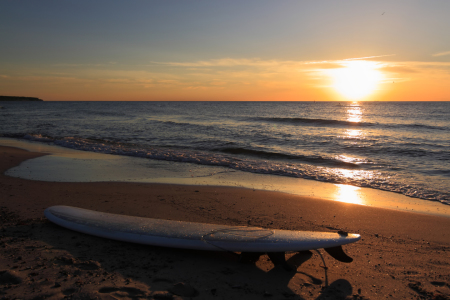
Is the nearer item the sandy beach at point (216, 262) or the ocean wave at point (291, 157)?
the sandy beach at point (216, 262)

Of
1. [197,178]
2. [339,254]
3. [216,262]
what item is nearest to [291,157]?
[197,178]

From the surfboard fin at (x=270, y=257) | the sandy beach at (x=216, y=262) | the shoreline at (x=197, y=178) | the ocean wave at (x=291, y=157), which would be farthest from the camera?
the ocean wave at (x=291, y=157)

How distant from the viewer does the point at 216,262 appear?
3.22 m

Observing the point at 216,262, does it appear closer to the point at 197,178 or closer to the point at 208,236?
the point at 208,236

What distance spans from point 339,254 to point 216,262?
144cm

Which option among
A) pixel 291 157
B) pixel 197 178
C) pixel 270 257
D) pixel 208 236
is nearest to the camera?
pixel 270 257

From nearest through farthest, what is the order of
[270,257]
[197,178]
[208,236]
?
[270,257], [208,236], [197,178]

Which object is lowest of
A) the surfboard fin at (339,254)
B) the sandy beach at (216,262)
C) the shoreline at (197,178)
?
the sandy beach at (216,262)

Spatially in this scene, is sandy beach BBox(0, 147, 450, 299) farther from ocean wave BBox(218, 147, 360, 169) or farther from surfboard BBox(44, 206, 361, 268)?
ocean wave BBox(218, 147, 360, 169)

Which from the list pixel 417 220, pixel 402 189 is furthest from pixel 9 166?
pixel 402 189

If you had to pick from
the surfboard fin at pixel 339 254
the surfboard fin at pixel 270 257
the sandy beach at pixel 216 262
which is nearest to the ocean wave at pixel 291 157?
the sandy beach at pixel 216 262

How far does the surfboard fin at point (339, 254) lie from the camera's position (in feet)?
10.7

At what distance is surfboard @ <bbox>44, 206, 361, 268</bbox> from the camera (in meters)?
3.18

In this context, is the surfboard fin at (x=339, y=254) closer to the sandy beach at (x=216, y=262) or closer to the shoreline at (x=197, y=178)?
the sandy beach at (x=216, y=262)
